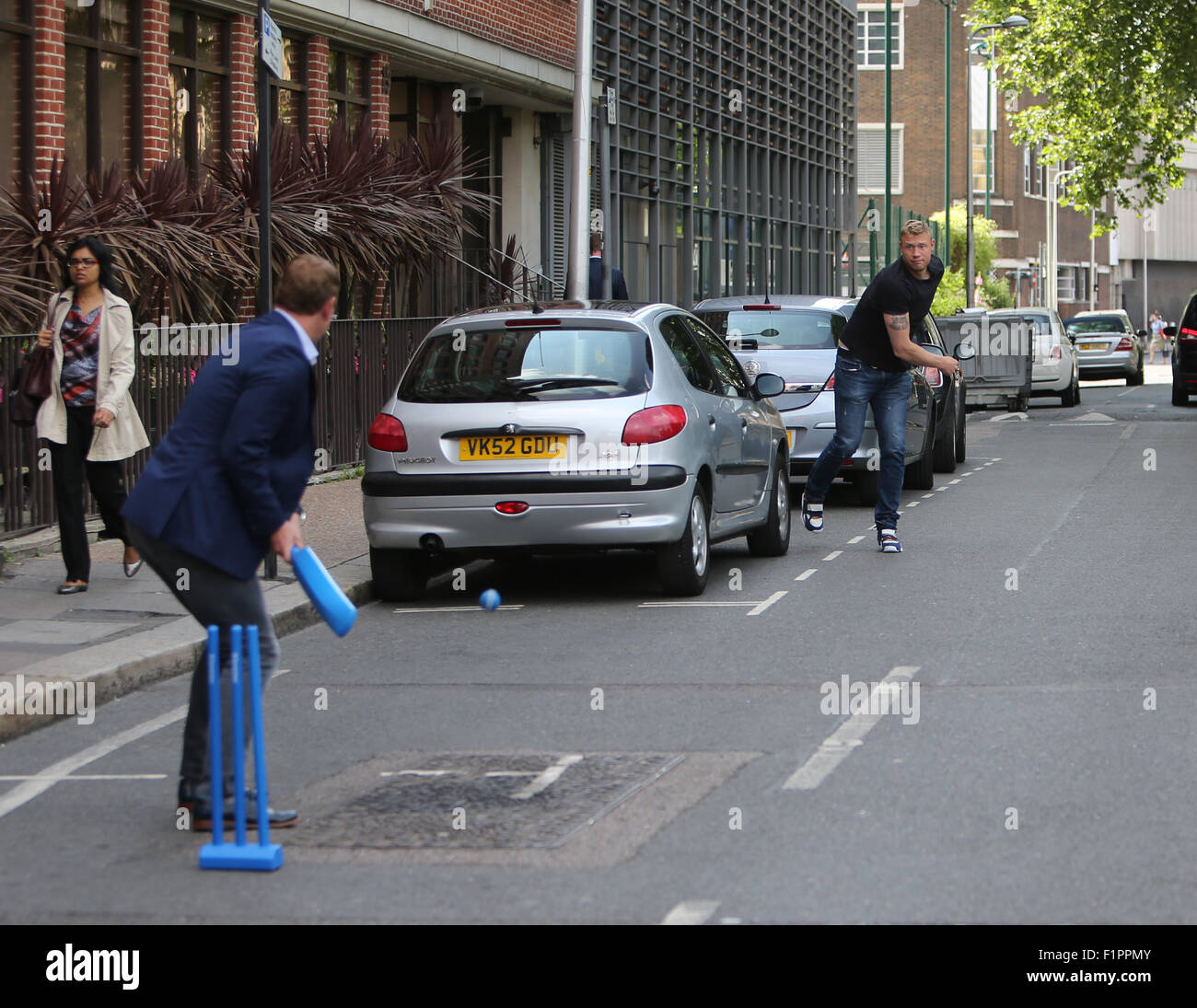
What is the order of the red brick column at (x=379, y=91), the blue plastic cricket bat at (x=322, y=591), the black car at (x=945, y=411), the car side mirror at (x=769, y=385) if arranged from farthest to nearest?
the red brick column at (x=379, y=91)
the black car at (x=945, y=411)
the car side mirror at (x=769, y=385)
the blue plastic cricket bat at (x=322, y=591)

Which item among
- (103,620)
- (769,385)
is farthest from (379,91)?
(103,620)

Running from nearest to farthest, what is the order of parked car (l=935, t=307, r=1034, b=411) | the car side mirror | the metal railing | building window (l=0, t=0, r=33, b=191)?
the car side mirror, the metal railing, building window (l=0, t=0, r=33, b=191), parked car (l=935, t=307, r=1034, b=411)

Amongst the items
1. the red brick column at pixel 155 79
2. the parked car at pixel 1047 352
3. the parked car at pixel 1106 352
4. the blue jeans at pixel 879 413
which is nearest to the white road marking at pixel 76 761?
the blue jeans at pixel 879 413

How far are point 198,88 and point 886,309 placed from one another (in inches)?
349

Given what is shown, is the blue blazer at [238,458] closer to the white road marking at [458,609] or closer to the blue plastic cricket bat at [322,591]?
the blue plastic cricket bat at [322,591]

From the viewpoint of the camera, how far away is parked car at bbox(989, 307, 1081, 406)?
32469mm

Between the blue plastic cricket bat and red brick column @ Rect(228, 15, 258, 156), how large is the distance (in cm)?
1432

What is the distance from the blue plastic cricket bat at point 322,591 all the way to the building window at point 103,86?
11342 millimetres

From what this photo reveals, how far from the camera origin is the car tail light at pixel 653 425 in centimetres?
1047

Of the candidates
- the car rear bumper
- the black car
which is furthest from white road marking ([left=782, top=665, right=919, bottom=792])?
the black car

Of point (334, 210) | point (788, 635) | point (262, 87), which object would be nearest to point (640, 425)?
point (788, 635)

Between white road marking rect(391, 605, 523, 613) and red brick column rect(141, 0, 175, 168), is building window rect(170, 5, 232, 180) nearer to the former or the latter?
red brick column rect(141, 0, 175, 168)

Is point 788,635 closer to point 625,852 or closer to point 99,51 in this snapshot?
point 625,852
